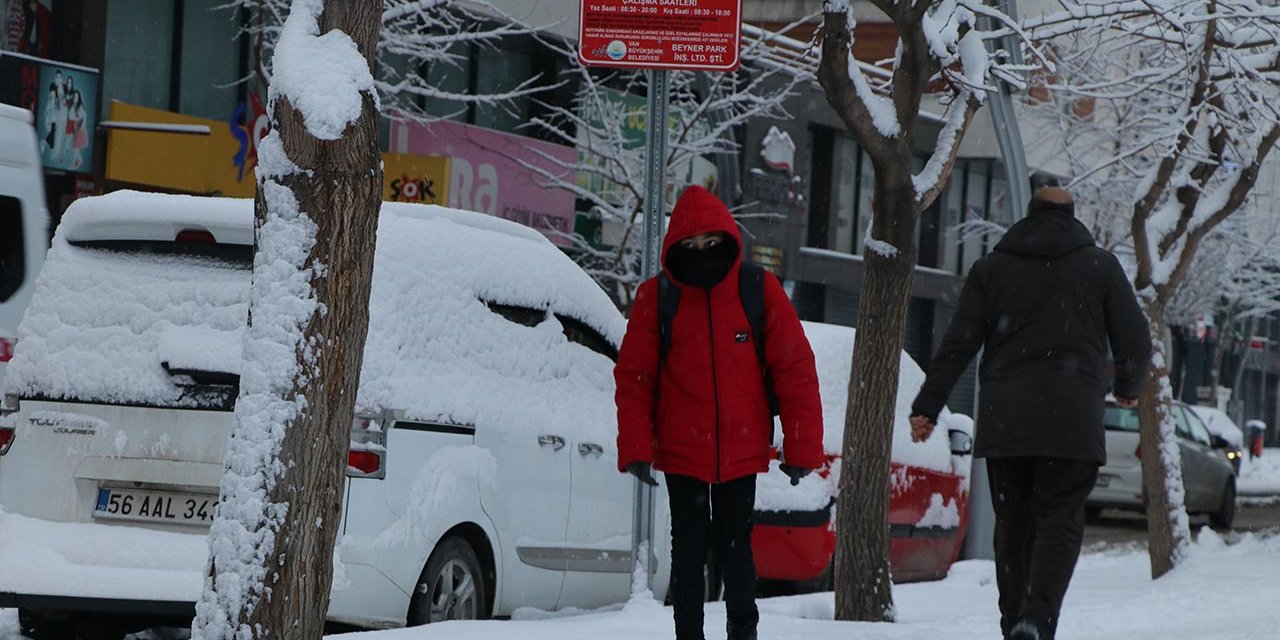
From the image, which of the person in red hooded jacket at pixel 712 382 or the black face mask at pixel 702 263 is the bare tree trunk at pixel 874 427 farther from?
the black face mask at pixel 702 263

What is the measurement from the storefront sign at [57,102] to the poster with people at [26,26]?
55 centimetres

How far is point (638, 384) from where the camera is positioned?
6.28m

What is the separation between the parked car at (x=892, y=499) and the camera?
33.5 ft

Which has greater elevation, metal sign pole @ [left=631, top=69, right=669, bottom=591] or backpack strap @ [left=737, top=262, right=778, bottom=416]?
metal sign pole @ [left=631, top=69, right=669, bottom=591]

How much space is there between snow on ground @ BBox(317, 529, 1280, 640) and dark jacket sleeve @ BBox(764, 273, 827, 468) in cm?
135

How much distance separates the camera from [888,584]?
8.96 meters

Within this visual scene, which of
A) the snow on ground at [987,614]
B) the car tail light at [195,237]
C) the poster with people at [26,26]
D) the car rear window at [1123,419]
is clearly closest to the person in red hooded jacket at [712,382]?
the snow on ground at [987,614]

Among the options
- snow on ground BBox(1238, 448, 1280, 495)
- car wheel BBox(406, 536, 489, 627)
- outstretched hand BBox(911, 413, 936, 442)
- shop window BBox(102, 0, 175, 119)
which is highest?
shop window BBox(102, 0, 175, 119)

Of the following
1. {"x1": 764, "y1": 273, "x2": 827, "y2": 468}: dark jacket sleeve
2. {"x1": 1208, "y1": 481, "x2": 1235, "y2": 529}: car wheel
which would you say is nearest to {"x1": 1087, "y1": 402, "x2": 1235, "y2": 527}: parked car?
{"x1": 1208, "y1": 481, "x2": 1235, "y2": 529}: car wheel

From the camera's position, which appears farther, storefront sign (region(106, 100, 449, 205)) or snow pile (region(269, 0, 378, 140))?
storefront sign (region(106, 100, 449, 205))

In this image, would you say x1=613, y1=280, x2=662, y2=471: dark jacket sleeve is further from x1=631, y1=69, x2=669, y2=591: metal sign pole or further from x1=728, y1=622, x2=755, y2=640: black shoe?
x1=631, y1=69, x2=669, y2=591: metal sign pole

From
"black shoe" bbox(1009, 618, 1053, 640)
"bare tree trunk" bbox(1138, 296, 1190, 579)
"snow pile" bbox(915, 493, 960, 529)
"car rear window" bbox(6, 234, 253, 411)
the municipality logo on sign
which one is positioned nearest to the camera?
"black shoe" bbox(1009, 618, 1053, 640)

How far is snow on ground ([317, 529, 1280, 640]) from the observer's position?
7441 millimetres

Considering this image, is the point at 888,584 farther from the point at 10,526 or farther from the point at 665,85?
the point at 10,526
